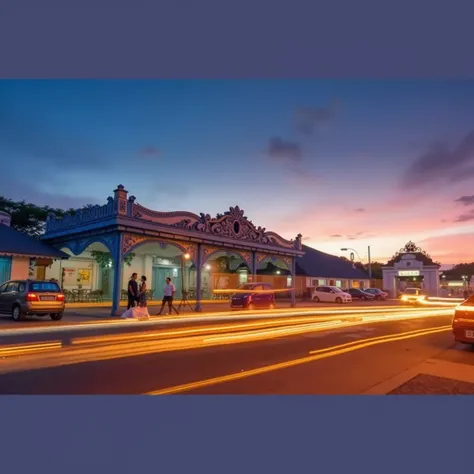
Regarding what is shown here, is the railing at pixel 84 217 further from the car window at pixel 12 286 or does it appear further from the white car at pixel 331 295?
the white car at pixel 331 295

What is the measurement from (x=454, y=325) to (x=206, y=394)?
767cm

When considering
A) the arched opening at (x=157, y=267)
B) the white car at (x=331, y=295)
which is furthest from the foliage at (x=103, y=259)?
the white car at (x=331, y=295)

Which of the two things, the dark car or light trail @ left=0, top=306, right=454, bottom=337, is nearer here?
light trail @ left=0, top=306, right=454, bottom=337

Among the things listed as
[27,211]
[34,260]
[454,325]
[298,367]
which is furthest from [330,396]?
[27,211]

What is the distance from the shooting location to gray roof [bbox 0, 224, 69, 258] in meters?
20.5

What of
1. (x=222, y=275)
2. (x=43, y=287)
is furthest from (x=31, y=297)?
(x=222, y=275)

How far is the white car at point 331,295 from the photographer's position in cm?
3712

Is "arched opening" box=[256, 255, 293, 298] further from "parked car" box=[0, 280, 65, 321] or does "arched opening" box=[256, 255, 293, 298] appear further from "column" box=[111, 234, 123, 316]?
Result: "parked car" box=[0, 280, 65, 321]

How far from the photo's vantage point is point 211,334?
1327 cm

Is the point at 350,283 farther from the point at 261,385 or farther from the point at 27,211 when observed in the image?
the point at 261,385

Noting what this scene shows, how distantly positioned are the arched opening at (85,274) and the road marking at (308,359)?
58.2ft

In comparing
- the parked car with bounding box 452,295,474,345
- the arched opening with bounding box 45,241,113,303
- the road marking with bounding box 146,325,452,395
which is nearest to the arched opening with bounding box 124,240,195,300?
the arched opening with bounding box 45,241,113,303

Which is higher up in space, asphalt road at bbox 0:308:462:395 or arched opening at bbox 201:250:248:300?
arched opening at bbox 201:250:248:300

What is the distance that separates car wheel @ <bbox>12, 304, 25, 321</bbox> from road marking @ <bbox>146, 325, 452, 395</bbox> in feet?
38.8
